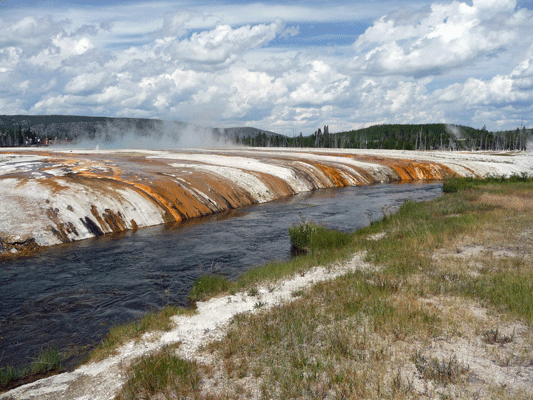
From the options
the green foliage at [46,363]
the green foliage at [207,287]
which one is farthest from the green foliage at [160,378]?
the green foliage at [207,287]

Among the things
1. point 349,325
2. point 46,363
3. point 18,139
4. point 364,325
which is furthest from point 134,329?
point 18,139

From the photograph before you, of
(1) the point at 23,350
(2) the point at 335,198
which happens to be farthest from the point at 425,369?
(2) the point at 335,198

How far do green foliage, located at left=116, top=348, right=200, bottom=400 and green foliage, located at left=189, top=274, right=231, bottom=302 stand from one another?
3503 mm

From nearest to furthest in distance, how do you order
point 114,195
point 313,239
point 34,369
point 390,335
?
point 390,335
point 34,369
point 313,239
point 114,195

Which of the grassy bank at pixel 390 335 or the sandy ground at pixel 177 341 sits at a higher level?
the grassy bank at pixel 390 335

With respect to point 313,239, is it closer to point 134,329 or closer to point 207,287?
point 207,287

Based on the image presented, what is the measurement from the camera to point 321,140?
15488 centimetres

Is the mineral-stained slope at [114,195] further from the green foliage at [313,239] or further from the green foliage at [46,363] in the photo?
the green foliage at [46,363]

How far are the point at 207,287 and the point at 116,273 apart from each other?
366 centimetres

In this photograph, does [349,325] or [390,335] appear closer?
[390,335]

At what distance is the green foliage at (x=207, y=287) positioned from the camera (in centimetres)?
1009

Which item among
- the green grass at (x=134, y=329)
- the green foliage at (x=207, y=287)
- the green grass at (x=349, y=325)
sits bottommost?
the green grass at (x=134, y=329)

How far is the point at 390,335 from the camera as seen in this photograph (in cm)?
667

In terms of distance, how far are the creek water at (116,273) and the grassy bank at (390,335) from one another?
1790 millimetres
